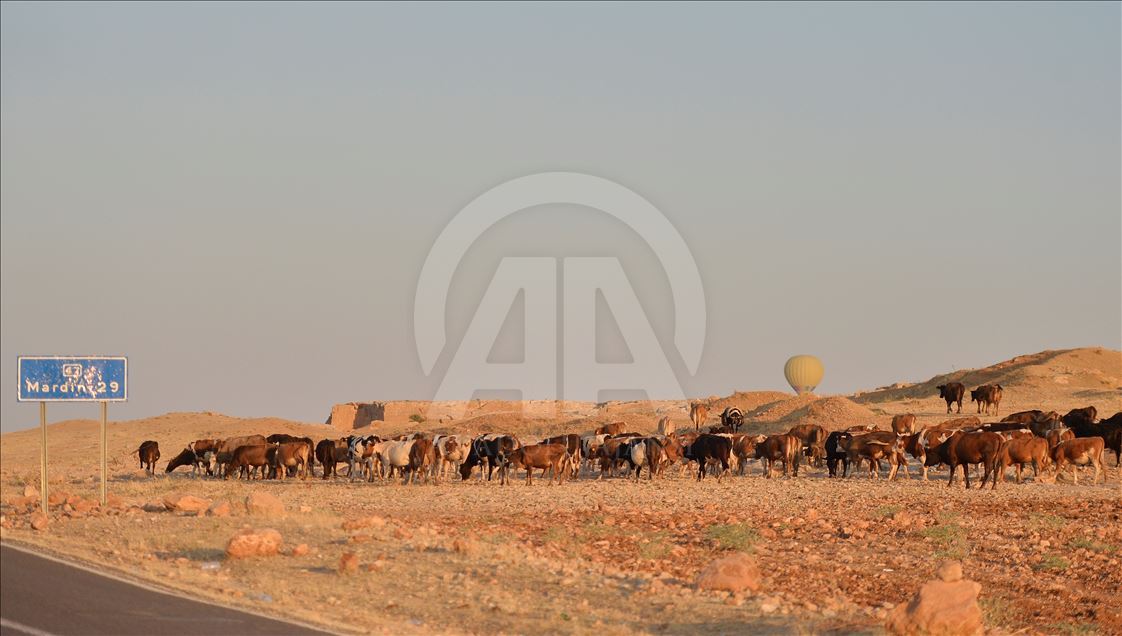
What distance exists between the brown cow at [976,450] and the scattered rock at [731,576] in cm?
1745

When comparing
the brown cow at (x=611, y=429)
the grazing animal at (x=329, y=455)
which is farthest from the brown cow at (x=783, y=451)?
the grazing animal at (x=329, y=455)

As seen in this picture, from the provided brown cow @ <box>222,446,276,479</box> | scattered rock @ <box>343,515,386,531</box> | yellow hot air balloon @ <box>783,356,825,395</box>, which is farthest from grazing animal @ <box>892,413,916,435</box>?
yellow hot air balloon @ <box>783,356,825,395</box>

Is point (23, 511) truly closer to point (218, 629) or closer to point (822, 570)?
point (218, 629)

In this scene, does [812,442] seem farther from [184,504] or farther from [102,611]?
[102,611]

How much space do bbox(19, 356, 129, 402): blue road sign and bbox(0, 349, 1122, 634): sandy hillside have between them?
2508mm

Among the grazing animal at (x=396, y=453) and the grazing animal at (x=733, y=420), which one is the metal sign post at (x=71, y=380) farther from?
the grazing animal at (x=733, y=420)

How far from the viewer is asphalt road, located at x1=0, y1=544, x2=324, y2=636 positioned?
1330 centimetres

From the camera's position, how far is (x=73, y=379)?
86.2 ft

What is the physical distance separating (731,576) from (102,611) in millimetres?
8316

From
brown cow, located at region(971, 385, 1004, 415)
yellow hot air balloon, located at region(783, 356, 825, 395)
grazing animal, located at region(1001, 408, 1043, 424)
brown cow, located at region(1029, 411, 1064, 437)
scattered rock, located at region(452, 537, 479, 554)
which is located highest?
yellow hot air balloon, located at region(783, 356, 825, 395)

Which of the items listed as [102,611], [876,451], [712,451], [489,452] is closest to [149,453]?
[489,452]

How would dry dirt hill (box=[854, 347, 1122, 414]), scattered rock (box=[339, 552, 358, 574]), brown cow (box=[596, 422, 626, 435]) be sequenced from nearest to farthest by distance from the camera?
scattered rock (box=[339, 552, 358, 574]), brown cow (box=[596, 422, 626, 435]), dry dirt hill (box=[854, 347, 1122, 414])

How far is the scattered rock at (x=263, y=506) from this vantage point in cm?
2352

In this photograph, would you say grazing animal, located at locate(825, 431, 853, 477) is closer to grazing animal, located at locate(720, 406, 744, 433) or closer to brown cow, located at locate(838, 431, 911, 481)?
brown cow, located at locate(838, 431, 911, 481)
